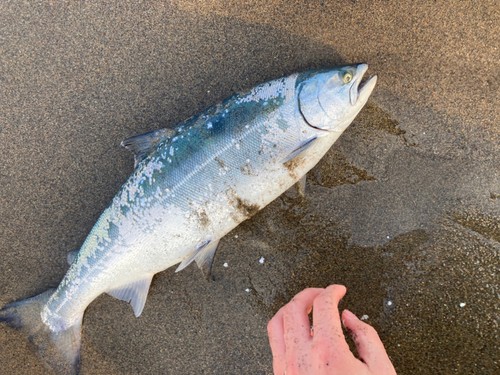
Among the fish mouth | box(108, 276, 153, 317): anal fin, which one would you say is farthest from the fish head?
box(108, 276, 153, 317): anal fin

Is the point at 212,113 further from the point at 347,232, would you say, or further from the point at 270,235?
the point at 347,232

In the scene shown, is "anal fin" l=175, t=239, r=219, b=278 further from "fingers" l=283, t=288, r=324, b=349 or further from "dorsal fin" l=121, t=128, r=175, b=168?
"dorsal fin" l=121, t=128, r=175, b=168

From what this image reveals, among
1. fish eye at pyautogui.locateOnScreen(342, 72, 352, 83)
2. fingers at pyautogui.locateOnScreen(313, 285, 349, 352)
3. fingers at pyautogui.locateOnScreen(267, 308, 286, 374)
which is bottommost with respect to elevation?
fingers at pyautogui.locateOnScreen(267, 308, 286, 374)

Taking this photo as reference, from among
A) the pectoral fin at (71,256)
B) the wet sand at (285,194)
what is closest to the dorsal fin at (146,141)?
the wet sand at (285,194)

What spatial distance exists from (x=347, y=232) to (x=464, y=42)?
80.5 inches

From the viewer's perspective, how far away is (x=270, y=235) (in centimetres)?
294

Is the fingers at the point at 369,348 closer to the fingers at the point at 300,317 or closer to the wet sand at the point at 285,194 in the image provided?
the fingers at the point at 300,317

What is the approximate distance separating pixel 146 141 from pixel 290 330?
6.35ft

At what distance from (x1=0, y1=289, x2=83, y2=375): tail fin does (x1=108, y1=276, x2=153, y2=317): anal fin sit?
57 cm

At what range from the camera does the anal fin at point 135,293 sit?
2.74 meters

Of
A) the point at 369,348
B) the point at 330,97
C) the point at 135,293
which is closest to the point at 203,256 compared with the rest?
the point at 135,293

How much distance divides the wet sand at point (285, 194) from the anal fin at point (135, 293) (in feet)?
0.86

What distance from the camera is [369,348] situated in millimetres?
2066

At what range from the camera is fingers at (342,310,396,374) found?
Answer: 1.97m
